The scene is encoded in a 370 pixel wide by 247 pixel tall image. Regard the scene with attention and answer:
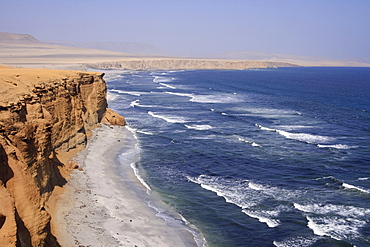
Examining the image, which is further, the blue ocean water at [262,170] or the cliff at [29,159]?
the blue ocean water at [262,170]

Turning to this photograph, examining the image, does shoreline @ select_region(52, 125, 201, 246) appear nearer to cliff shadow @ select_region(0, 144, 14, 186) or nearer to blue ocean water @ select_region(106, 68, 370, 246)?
blue ocean water @ select_region(106, 68, 370, 246)

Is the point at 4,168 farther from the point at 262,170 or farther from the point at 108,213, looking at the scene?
the point at 262,170

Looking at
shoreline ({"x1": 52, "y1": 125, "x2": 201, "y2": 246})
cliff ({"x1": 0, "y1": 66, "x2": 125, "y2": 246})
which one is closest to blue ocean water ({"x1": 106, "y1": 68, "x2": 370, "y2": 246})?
shoreline ({"x1": 52, "y1": 125, "x2": 201, "y2": 246})

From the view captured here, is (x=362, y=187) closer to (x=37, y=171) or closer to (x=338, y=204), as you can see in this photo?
(x=338, y=204)

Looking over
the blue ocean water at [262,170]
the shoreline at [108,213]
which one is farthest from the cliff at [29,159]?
the blue ocean water at [262,170]

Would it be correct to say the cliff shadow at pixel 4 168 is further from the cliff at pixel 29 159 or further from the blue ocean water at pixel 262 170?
→ the blue ocean water at pixel 262 170
